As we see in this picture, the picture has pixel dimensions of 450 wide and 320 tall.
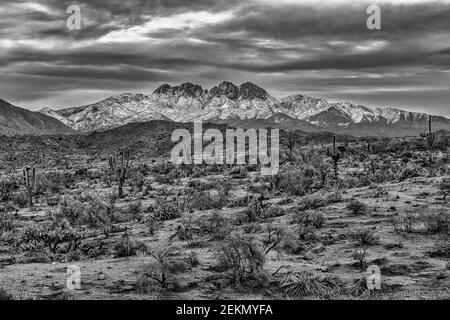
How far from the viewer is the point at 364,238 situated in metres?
14.1

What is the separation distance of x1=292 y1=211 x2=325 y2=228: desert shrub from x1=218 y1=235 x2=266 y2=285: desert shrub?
14.4 ft

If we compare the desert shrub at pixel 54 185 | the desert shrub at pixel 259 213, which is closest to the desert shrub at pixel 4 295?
the desert shrub at pixel 259 213

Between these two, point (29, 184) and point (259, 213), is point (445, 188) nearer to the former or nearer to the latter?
point (259, 213)

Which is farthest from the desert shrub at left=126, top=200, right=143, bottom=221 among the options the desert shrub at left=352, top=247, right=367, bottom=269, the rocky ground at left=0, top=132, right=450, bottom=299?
the desert shrub at left=352, top=247, right=367, bottom=269

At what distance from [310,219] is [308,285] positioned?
645 centimetres

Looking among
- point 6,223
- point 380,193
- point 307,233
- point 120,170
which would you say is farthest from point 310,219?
point 120,170

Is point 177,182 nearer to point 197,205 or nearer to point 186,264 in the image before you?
point 197,205

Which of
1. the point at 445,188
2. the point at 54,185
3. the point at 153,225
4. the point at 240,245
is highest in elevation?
the point at 445,188

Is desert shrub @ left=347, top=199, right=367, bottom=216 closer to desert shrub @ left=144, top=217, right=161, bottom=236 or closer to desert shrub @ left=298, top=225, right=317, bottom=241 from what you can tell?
desert shrub @ left=298, top=225, right=317, bottom=241
